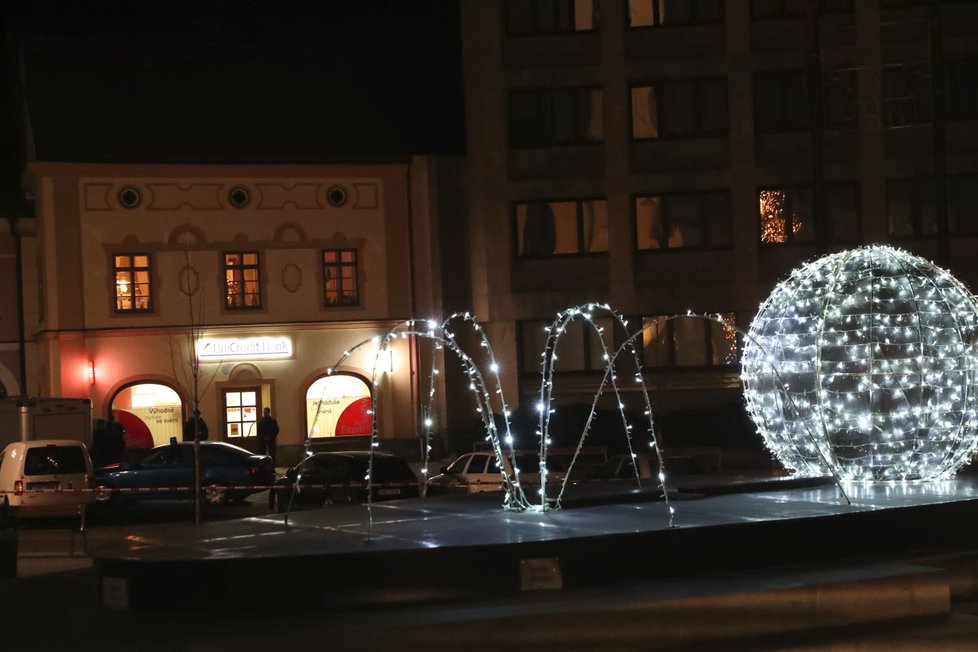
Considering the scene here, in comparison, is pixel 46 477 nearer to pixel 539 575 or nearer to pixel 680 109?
pixel 539 575

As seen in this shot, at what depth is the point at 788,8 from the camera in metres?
40.2

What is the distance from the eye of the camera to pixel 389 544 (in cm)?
1284

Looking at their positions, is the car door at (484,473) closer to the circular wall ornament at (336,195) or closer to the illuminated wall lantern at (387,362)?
the illuminated wall lantern at (387,362)

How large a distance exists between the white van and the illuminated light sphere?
49.4 ft

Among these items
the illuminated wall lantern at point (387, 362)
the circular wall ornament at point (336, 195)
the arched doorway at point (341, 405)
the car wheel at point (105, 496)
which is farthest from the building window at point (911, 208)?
the car wheel at point (105, 496)

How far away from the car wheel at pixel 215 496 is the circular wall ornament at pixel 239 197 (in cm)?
1232

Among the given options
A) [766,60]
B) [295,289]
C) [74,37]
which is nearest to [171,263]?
[295,289]

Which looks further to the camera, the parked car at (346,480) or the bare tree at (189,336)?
the bare tree at (189,336)

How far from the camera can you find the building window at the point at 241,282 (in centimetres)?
4028

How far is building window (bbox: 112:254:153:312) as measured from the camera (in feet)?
130

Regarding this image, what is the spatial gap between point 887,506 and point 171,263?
2884cm

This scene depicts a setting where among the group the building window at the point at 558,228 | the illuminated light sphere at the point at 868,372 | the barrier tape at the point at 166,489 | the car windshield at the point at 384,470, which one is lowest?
the barrier tape at the point at 166,489

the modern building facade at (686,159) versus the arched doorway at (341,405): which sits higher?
the modern building facade at (686,159)

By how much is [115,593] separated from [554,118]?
98.8ft
